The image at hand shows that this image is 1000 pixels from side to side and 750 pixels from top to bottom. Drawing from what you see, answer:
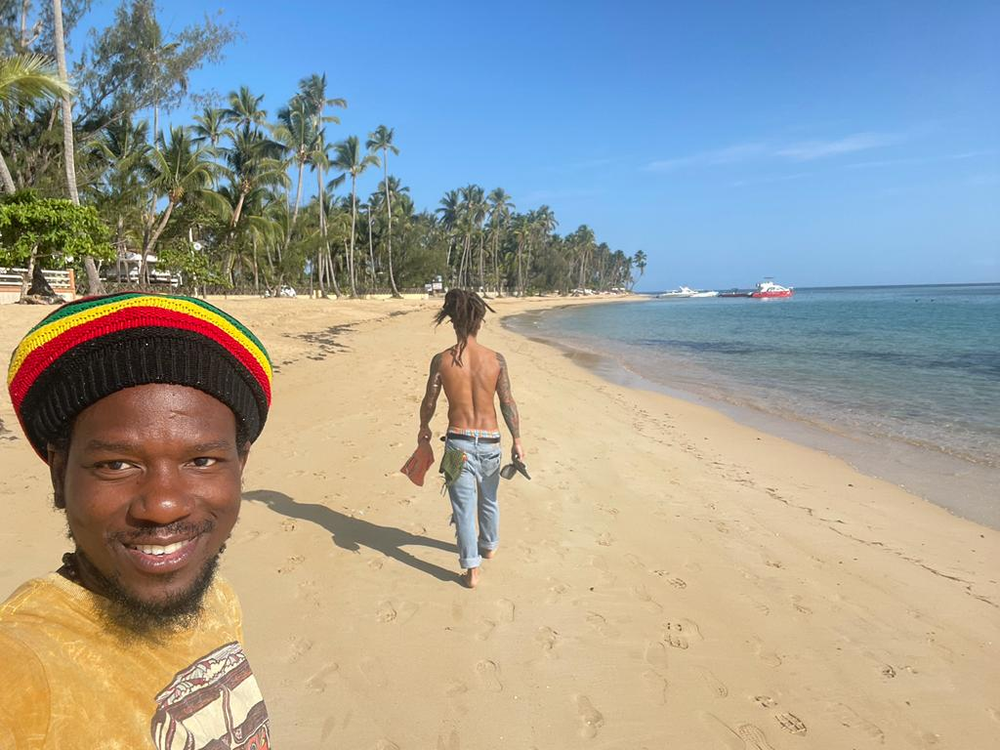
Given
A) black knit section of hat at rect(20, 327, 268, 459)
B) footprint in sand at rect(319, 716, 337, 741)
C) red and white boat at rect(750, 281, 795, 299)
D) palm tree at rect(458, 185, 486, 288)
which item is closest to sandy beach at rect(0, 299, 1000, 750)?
footprint in sand at rect(319, 716, 337, 741)

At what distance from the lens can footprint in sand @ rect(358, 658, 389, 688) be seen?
9.81 ft

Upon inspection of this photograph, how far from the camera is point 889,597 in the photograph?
13.6 feet

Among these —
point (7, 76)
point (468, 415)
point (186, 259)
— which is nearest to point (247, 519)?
point (468, 415)

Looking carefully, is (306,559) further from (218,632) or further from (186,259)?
(186,259)

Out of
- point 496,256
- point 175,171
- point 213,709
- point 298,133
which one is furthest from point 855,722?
point 496,256

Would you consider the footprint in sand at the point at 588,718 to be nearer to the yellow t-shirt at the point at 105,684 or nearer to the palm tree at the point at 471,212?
the yellow t-shirt at the point at 105,684

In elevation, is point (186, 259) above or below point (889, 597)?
above

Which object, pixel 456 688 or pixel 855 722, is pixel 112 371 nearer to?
pixel 456 688

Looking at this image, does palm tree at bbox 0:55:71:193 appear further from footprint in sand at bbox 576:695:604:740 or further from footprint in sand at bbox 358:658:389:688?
footprint in sand at bbox 576:695:604:740

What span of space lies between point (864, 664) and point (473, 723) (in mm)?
2276

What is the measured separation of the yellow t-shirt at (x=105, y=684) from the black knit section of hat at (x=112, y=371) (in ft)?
0.86

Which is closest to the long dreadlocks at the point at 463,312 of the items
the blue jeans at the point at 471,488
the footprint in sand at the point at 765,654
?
the blue jeans at the point at 471,488

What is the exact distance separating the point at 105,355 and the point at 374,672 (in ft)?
8.66

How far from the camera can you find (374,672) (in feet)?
10.1
